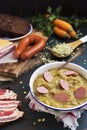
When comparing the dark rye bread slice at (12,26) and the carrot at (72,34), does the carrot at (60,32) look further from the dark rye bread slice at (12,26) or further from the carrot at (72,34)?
the dark rye bread slice at (12,26)

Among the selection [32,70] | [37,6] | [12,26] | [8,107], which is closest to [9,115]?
[8,107]

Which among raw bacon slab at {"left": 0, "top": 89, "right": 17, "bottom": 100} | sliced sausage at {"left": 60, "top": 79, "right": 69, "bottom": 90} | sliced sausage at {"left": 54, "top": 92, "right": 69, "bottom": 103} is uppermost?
sliced sausage at {"left": 60, "top": 79, "right": 69, "bottom": 90}

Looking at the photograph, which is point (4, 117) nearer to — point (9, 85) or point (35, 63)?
point (9, 85)

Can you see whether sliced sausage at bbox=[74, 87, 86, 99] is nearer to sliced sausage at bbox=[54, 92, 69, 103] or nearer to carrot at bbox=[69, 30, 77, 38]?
sliced sausage at bbox=[54, 92, 69, 103]

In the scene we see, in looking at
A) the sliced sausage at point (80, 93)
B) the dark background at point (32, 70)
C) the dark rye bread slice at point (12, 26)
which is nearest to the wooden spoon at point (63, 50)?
the dark background at point (32, 70)

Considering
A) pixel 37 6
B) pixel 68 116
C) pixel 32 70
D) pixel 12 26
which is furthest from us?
pixel 37 6

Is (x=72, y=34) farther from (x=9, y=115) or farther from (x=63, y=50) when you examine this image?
(x=9, y=115)

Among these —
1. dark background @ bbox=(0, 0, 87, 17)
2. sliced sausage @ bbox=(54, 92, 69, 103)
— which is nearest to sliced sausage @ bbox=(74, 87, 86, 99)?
sliced sausage @ bbox=(54, 92, 69, 103)
